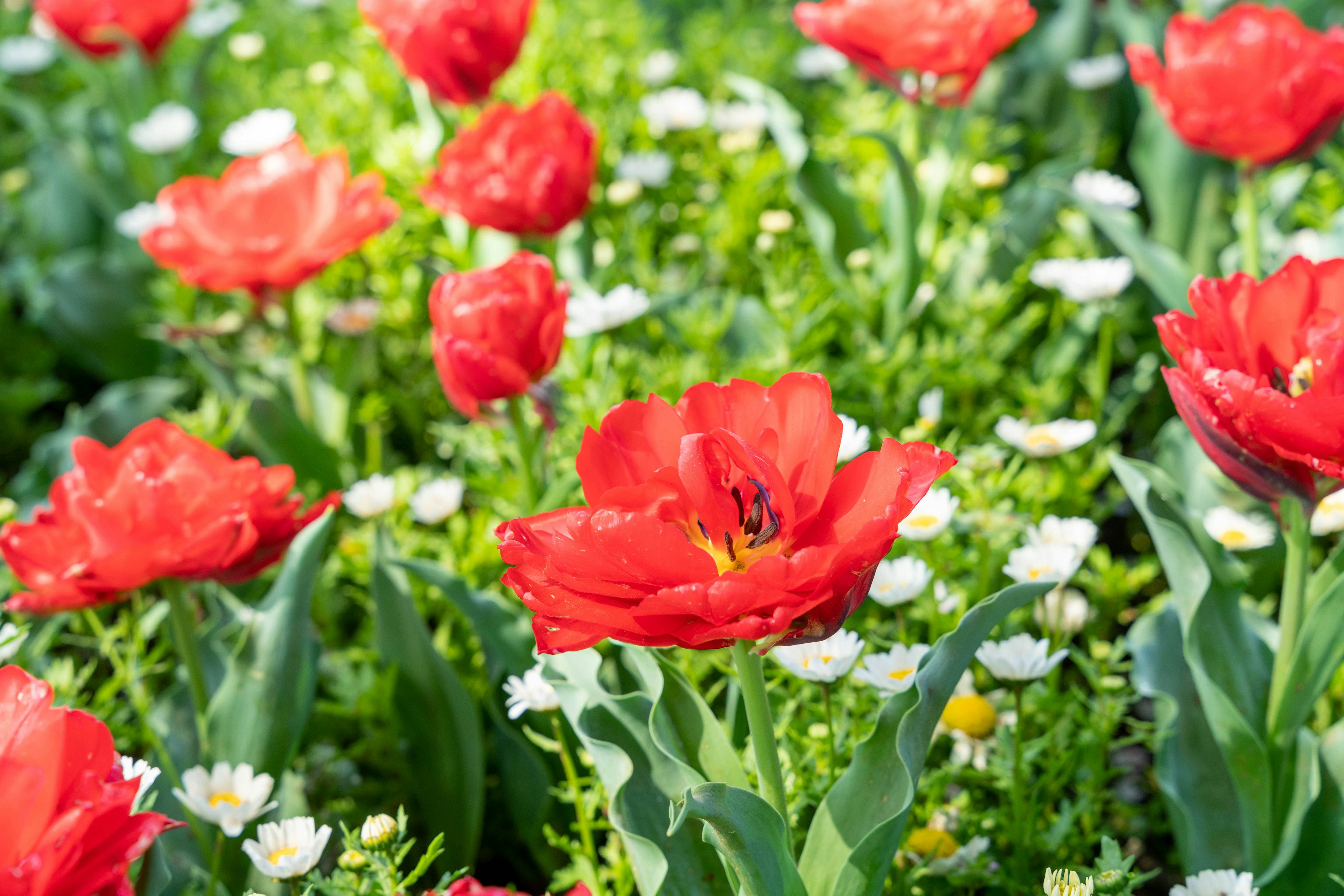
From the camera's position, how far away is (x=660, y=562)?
64 centimetres

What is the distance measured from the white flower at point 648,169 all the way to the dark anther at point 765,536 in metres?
1.55

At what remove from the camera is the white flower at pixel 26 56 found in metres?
3.20

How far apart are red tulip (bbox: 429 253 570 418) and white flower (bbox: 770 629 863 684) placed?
1.26ft

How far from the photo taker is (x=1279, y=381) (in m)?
0.89

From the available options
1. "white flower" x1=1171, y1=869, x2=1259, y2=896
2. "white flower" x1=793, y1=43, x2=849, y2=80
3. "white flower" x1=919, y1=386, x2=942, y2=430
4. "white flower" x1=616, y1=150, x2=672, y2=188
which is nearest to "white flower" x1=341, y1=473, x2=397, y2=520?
"white flower" x1=919, y1=386, x2=942, y2=430

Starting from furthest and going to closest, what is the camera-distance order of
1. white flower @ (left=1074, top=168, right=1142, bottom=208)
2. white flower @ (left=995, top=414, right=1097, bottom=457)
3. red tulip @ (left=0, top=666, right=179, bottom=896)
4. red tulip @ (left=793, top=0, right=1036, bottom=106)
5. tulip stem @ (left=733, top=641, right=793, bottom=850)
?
white flower @ (left=1074, top=168, right=1142, bottom=208), red tulip @ (left=793, top=0, right=1036, bottom=106), white flower @ (left=995, top=414, right=1097, bottom=457), tulip stem @ (left=733, top=641, right=793, bottom=850), red tulip @ (left=0, top=666, right=179, bottom=896)

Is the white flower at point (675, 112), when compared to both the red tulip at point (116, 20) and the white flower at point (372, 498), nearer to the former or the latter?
the red tulip at point (116, 20)

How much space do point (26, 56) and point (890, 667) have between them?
318cm

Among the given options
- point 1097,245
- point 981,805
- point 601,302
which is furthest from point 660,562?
point 1097,245

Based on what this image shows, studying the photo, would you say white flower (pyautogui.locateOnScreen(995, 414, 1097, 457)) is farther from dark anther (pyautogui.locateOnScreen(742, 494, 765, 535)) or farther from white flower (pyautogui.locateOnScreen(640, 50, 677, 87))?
white flower (pyautogui.locateOnScreen(640, 50, 677, 87))

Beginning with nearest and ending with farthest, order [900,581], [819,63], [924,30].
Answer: [900,581]
[924,30]
[819,63]

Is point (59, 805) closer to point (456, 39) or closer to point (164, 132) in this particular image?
point (456, 39)

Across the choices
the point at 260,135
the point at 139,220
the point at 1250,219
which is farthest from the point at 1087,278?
the point at 139,220

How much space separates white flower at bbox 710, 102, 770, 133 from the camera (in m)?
2.31
